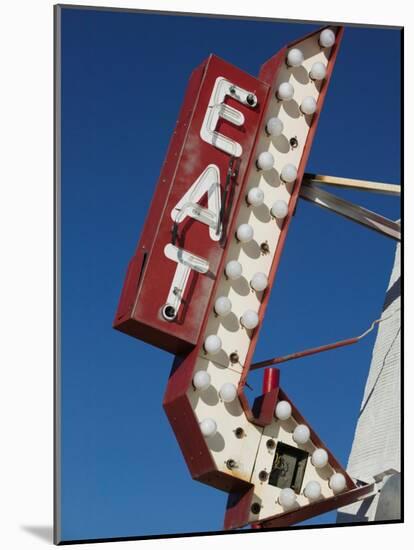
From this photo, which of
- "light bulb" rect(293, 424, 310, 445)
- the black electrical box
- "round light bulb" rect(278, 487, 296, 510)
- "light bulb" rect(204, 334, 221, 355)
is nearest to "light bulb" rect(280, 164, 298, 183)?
"light bulb" rect(204, 334, 221, 355)

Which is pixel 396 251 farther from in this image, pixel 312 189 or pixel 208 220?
pixel 208 220

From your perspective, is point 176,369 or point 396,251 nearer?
point 176,369

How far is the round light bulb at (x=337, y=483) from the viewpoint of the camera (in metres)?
9.34

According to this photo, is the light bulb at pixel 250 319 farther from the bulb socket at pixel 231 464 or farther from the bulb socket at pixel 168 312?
the bulb socket at pixel 231 464

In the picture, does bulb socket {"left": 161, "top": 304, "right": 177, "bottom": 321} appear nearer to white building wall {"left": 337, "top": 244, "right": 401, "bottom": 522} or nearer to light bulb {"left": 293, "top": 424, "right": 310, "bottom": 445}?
light bulb {"left": 293, "top": 424, "right": 310, "bottom": 445}

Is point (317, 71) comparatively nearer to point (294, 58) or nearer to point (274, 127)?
point (294, 58)

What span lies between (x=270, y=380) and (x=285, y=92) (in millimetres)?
1972

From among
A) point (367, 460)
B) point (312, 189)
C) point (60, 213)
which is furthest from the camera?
point (367, 460)

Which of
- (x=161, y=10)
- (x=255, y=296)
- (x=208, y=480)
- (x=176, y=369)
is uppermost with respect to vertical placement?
(x=161, y=10)

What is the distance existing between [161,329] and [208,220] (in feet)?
2.71

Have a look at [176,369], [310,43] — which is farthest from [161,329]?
[310,43]

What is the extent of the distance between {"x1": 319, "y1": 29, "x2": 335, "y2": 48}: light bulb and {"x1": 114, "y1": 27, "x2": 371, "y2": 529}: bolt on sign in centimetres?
52

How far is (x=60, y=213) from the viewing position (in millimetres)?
8727

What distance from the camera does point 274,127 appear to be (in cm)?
963
